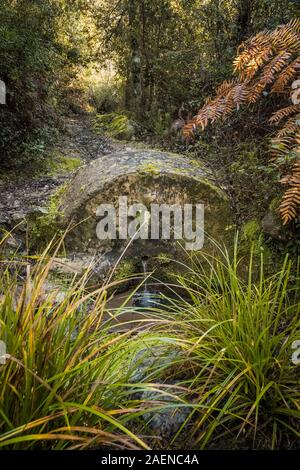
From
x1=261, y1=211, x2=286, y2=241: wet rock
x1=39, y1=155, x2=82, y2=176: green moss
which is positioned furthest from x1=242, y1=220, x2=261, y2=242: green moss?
x1=39, y1=155, x2=82, y2=176: green moss

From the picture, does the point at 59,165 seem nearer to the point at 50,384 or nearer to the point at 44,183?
the point at 44,183

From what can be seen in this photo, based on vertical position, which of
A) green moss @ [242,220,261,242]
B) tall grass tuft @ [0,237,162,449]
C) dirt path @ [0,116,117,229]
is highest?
dirt path @ [0,116,117,229]

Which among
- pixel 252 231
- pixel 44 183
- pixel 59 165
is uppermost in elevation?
pixel 59 165

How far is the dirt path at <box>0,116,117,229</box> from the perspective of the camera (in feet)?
15.2

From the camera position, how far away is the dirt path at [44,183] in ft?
15.2

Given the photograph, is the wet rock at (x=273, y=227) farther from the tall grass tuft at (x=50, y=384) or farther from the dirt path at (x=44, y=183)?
the dirt path at (x=44, y=183)

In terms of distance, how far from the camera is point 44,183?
5582mm

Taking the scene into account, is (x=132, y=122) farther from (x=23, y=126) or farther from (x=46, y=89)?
(x=23, y=126)

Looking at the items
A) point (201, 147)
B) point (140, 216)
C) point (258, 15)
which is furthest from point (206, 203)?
point (258, 15)

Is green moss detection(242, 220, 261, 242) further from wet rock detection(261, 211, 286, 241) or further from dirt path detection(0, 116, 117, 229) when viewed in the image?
dirt path detection(0, 116, 117, 229)

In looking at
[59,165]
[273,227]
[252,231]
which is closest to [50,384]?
[273,227]

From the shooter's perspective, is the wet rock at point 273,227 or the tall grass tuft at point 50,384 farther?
the wet rock at point 273,227

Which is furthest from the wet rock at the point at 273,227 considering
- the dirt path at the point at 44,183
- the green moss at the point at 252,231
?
the dirt path at the point at 44,183

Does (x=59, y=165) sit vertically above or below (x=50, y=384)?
above
